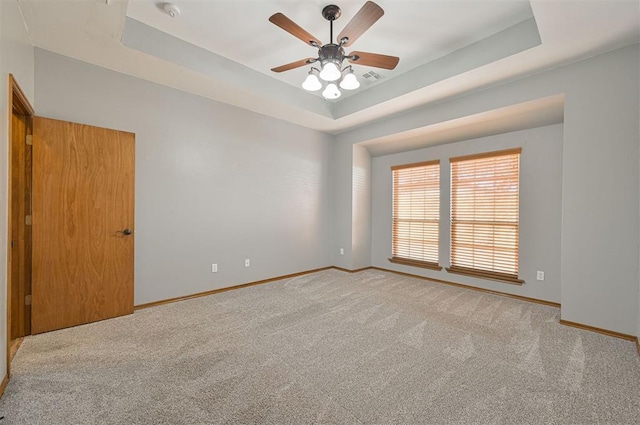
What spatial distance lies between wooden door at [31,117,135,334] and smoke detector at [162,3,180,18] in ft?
4.50

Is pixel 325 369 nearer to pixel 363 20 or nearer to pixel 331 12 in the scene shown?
pixel 363 20

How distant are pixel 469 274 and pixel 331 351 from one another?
3.01 metres

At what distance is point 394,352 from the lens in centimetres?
246

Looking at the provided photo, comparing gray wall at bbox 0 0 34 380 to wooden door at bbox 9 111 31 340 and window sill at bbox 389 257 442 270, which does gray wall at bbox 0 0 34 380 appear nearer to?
wooden door at bbox 9 111 31 340

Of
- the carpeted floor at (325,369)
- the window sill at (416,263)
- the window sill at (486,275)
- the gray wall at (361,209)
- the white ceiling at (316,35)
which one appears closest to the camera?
the carpeted floor at (325,369)

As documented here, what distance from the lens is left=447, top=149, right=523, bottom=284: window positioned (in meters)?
4.07

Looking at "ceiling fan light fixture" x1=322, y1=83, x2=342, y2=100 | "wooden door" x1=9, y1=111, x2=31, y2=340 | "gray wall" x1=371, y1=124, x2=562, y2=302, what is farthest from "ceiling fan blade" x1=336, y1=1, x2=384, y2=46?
"wooden door" x1=9, y1=111, x2=31, y2=340

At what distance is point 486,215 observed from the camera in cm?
432

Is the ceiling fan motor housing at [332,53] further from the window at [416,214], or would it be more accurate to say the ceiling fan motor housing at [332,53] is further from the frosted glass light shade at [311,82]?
the window at [416,214]

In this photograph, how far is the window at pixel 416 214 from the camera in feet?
16.3

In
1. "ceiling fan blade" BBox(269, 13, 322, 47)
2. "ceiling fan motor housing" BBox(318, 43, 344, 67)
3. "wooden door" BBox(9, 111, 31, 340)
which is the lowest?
"wooden door" BBox(9, 111, 31, 340)

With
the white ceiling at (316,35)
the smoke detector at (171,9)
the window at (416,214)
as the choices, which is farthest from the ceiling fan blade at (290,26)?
the window at (416,214)

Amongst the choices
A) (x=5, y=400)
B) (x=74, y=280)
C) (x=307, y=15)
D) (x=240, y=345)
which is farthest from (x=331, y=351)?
(x=307, y=15)

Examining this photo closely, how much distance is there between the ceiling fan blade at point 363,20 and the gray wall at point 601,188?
2.33 metres
